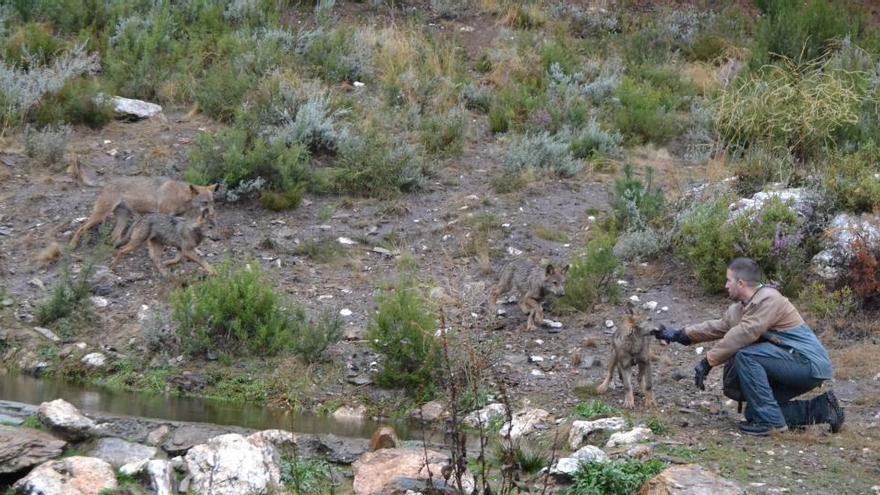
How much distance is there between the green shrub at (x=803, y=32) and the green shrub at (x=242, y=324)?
1061 centimetres

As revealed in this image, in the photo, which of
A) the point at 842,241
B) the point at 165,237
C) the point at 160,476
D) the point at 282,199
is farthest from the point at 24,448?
the point at 842,241

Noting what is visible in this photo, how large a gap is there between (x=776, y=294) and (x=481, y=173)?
8.44 metres

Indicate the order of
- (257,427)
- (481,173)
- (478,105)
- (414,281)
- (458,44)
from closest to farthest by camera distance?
(257,427) → (414,281) → (481,173) → (478,105) → (458,44)

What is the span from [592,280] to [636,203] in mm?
2254

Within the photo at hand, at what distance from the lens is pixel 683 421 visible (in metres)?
10.7

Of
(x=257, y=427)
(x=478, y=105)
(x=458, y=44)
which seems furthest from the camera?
(x=458, y=44)

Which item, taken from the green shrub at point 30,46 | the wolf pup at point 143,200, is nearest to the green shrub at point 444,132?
the wolf pup at point 143,200

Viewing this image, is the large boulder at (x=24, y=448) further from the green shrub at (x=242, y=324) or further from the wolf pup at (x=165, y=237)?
the wolf pup at (x=165, y=237)

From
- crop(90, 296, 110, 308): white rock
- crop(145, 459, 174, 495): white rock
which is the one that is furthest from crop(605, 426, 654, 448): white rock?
crop(90, 296, 110, 308): white rock

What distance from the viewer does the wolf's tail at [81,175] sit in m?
16.8

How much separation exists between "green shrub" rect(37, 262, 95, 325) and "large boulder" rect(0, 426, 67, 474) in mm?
4263

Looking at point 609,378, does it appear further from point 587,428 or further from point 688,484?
point 688,484

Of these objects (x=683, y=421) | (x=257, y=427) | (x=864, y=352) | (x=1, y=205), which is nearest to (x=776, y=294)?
(x=683, y=421)

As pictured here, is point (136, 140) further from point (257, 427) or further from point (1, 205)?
point (257, 427)
